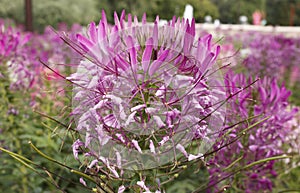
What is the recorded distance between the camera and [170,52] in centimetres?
99

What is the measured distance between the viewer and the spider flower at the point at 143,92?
3.17 feet

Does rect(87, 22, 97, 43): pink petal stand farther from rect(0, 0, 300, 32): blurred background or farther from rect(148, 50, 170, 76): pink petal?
rect(0, 0, 300, 32): blurred background

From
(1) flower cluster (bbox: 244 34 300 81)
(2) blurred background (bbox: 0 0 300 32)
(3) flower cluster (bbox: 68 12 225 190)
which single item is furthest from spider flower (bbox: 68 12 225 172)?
(2) blurred background (bbox: 0 0 300 32)

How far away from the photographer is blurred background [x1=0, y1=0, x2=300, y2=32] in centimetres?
1358

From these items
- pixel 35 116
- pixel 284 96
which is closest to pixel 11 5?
pixel 35 116

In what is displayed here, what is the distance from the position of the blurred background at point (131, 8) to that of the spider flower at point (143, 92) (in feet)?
18.0

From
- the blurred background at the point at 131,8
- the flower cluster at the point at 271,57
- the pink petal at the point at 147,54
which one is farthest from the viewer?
the blurred background at the point at 131,8

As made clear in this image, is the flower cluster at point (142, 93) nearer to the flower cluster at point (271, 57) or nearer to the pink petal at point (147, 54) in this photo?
the pink petal at point (147, 54)

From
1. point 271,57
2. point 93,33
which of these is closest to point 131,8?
point 271,57

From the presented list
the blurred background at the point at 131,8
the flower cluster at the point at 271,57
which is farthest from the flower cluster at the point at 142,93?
the blurred background at the point at 131,8

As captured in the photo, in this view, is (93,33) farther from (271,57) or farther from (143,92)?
(271,57)

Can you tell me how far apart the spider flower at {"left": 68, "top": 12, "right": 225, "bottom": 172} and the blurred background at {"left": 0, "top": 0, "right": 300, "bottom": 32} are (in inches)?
216

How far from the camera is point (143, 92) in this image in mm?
1002

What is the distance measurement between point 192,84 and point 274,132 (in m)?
0.89
